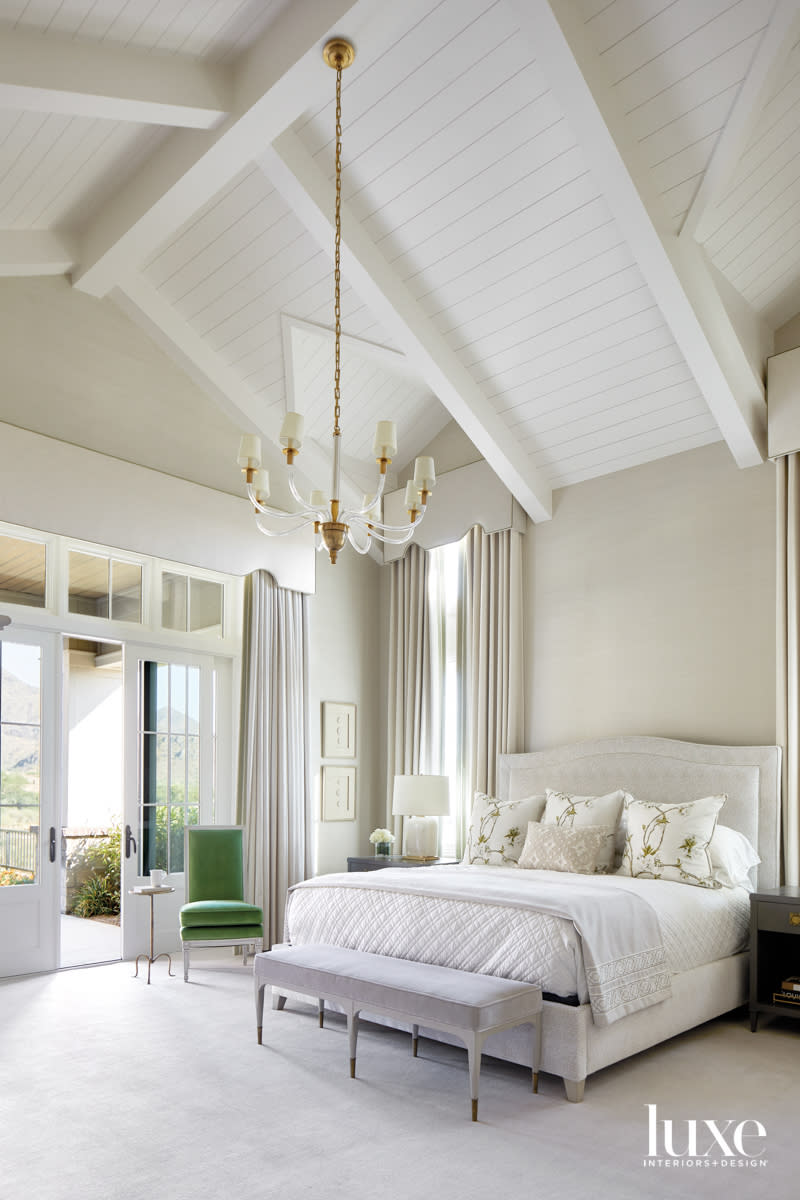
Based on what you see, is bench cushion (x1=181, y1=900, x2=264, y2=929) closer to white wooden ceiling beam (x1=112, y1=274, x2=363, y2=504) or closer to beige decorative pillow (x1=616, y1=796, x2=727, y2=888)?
beige decorative pillow (x1=616, y1=796, x2=727, y2=888)

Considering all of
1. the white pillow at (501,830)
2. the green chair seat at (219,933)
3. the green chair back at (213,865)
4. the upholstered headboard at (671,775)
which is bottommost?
the green chair seat at (219,933)

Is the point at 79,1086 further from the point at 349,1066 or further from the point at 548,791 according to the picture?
the point at 548,791

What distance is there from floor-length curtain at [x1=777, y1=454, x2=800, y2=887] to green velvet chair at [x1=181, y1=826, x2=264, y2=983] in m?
2.83

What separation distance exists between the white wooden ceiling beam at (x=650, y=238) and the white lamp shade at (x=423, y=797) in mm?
2754

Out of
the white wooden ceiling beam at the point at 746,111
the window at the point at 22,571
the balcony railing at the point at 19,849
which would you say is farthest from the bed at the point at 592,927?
the white wooden ceiling beam at the point at 746,111

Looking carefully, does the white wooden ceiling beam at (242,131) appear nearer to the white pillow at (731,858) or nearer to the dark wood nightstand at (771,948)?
the white pillow at (731,858)

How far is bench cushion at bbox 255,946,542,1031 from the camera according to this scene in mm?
3088

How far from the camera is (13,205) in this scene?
4.98 meters

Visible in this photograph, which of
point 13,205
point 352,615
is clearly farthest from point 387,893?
point 13,205

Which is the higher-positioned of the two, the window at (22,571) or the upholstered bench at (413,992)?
the window at (22,571)

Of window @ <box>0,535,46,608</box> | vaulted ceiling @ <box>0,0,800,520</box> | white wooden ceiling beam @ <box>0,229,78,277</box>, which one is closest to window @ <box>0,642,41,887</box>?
window @ <box>0,535,46,608</box>

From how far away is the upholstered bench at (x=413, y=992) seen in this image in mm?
3061

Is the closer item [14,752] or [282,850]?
[14,752]

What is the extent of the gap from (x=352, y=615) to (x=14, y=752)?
273cm
